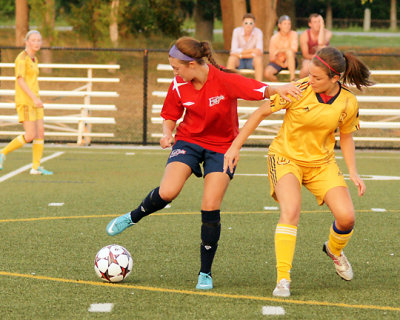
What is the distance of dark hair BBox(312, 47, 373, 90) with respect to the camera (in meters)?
5.88

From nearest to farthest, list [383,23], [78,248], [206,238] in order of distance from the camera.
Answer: [206,238], [78,248], [383,23]

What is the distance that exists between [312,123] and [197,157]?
0.90 meters

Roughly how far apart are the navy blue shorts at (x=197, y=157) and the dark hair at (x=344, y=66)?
1010 millimetres

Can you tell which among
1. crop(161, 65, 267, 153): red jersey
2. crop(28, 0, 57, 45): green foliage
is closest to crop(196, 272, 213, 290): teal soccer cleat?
crop(161, 65, 267, 153): red jersey

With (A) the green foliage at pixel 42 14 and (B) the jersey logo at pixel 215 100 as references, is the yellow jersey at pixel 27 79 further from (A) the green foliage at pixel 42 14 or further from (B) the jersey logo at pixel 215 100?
(A) the green foliage at pixel 42 14

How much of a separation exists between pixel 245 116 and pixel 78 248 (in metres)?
11.5

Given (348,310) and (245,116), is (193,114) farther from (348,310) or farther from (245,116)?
(245,116)

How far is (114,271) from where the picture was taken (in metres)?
6.14

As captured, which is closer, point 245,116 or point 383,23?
point 245,116

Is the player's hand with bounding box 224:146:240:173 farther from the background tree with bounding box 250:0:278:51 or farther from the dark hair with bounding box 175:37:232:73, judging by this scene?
the background tree with bounding box 250:0:278:51

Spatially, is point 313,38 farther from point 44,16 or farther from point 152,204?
point 44,16

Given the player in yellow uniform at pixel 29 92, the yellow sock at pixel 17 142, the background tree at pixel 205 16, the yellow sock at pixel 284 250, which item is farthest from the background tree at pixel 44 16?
the yellow sock at pixel 284 250

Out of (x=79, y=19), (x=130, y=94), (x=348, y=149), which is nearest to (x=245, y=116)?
(x=130, y=94)

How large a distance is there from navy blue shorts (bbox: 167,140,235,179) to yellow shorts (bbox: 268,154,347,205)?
33 centimetres
